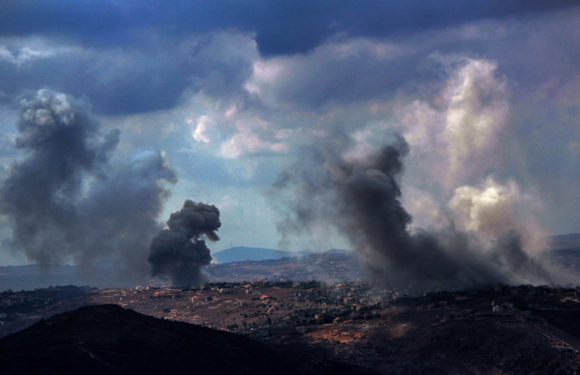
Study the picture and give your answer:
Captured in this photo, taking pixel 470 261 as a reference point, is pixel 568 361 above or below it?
below

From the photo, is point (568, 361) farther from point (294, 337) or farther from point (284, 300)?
point (284, 300)

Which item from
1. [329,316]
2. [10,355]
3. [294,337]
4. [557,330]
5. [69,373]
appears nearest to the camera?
[69,373]

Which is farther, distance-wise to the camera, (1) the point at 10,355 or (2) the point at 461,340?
(2) the point at 461,340

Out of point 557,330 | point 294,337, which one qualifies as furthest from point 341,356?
point 557,330

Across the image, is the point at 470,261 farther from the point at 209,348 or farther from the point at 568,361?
the point at 209,348

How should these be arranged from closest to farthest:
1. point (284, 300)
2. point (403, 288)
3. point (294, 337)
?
1. point (294, 337)
2. point (403, 288)
3. point (284, 300)

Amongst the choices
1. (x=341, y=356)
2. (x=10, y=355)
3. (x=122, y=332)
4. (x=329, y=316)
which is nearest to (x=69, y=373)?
(x=10, y=355)

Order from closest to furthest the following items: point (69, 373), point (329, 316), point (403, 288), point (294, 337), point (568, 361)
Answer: point (69, 373) → point (568, 361) → point (294, 337) → point (329, 316) → point (403, 288)
